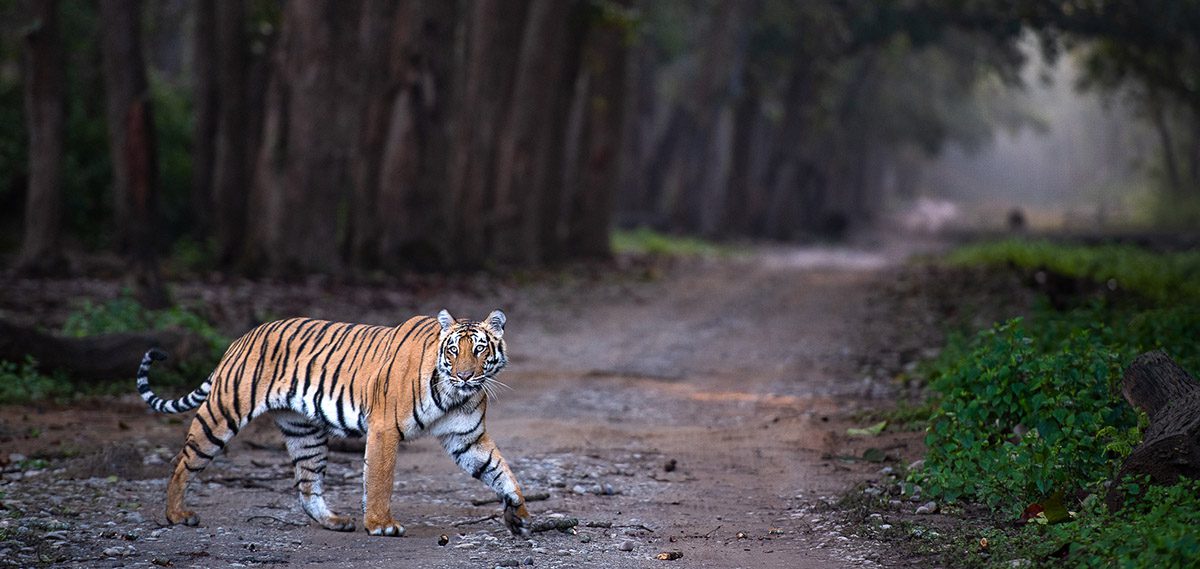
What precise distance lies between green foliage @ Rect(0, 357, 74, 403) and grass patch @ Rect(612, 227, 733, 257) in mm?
20516

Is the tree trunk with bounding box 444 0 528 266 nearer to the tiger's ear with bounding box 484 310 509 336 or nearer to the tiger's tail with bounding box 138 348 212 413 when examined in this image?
the tiger's tail with bounding box 138 348 212 413

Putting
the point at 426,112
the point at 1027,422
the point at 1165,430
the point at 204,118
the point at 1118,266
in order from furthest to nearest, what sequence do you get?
the point at 204,118
the point at 1118,266
the point at 426,112
the point at 1027,422
the point at 1165,430

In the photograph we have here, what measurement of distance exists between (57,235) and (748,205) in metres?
29.5

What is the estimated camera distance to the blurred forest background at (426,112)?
18172 millimetres

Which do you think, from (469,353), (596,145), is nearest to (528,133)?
(596,145)

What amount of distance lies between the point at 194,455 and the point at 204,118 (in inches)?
626

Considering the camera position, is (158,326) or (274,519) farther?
(158,326)

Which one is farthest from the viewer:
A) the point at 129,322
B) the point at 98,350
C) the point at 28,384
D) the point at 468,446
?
the point at 129,322

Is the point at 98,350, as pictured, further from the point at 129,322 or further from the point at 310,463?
the point at 310,463

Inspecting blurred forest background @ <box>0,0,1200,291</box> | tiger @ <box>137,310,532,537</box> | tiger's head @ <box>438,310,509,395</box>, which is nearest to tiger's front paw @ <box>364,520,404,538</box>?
tiger @ <box>137,310,532,537</box>

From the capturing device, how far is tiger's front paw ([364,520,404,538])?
23.0 feet

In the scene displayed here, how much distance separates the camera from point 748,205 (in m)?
44.4

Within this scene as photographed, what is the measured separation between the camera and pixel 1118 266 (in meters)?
21.7

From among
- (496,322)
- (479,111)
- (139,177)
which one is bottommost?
(496,322)
